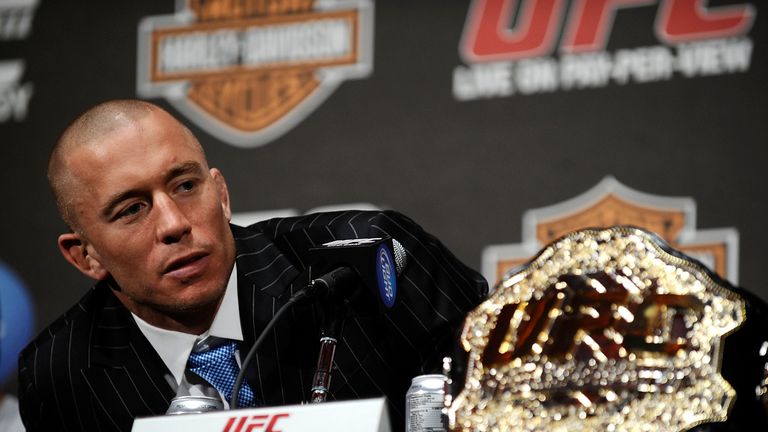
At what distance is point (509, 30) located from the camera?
2.40 meters

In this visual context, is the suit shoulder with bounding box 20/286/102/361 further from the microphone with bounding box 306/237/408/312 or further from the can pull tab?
the can pull tab

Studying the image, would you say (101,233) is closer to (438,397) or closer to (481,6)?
(438,397)

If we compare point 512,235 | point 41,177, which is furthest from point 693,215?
point 41,177

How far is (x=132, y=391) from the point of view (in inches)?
65.2

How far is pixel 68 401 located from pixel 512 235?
3.23 feet

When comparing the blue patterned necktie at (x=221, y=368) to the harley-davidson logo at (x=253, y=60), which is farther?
the harley-davidson logo at (x=253, y=60)

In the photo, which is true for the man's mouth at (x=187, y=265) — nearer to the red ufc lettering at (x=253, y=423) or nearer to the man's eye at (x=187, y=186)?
the man's eye at (x=187, y=186)

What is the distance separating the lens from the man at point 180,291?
1.54 m

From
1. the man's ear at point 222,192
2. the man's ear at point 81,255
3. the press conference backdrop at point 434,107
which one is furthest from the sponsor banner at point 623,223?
the man's ear at point 81,255

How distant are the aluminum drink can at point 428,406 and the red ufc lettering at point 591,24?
1300 millimetres

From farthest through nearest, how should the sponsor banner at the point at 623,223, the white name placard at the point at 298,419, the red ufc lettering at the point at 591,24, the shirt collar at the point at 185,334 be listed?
the red ufc lettering at the point at 591,24
the sponsor banner at the point at 623,223
the shirt collar at the point at 185,334
the white name placard at the point at 298,419

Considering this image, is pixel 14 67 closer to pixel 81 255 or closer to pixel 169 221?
pixel 81 255

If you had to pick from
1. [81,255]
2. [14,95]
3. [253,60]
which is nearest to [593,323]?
[81,255]

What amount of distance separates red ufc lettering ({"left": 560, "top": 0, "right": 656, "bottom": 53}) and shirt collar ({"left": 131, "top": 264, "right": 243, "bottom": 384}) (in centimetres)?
100
